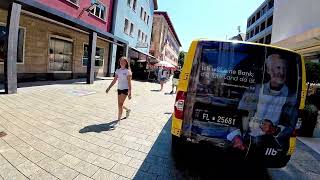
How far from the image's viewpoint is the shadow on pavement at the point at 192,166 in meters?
3.87

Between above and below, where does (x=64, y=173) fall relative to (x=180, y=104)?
below

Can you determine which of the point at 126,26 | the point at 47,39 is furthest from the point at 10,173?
the point at 126,26

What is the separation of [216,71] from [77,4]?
1414cm

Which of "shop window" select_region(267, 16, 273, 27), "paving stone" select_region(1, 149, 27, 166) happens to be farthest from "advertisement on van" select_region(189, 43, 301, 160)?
"shop window" select_region(267, 16, 273, 27)

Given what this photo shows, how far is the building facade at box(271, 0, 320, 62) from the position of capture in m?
10.8

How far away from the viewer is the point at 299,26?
529 inches

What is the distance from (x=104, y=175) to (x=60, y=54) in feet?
43.2

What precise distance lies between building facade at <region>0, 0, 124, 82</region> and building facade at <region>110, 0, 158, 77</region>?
198 centimetres

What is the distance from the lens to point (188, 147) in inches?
158

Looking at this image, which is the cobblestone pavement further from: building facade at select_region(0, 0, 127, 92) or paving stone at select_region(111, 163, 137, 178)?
building facade at select_region(0, 0, 127, 92)

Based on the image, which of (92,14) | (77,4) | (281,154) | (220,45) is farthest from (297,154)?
(92,14)

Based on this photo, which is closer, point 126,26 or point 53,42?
point 53,42

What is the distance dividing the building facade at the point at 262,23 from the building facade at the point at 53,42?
35411 mm

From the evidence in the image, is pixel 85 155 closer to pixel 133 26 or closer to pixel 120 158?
pixel 120 158
